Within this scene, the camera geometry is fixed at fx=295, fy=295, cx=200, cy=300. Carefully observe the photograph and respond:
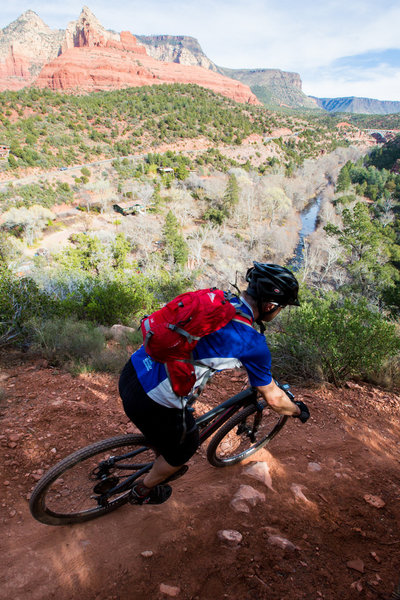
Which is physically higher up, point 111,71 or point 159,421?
point 111,71

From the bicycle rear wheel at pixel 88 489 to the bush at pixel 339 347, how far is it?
3131 mm

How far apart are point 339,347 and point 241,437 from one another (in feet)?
7.76

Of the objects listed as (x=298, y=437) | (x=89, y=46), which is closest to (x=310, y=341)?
(x=298, y=437)

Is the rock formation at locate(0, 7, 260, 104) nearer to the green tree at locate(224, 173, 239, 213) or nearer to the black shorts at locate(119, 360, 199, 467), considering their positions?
the green tree at locate(224, 173, 239, 213)

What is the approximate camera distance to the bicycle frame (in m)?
2.35

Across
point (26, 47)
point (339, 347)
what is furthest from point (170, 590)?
point (26, 47)

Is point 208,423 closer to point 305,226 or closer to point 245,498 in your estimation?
point 245,498

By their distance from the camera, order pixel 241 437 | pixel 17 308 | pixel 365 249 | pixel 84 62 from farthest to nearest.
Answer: pixel 84 62 → pixel 365 249 → pixel 17 308 → pixel 241 437

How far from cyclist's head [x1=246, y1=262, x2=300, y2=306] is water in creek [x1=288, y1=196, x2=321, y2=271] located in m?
29.6

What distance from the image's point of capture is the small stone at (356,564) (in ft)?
6.62

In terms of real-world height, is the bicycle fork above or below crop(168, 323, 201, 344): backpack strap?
below

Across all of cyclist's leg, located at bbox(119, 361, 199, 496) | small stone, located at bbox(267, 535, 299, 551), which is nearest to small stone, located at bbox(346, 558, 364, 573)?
small stone, located at bbox(267, 535, 299, 551)

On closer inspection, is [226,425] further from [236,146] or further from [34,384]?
[236,146]

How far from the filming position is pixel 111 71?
3445 inches
